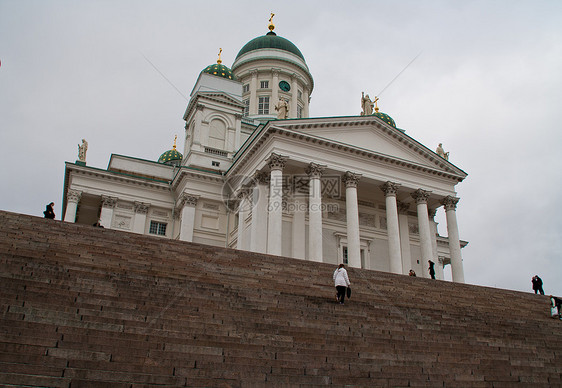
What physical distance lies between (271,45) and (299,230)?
28008mm

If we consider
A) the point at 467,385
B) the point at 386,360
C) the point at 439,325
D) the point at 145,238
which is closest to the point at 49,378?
the point at 386,360

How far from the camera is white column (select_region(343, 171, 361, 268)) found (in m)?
25.2

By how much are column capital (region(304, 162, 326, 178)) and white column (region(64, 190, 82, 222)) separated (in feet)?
52.3

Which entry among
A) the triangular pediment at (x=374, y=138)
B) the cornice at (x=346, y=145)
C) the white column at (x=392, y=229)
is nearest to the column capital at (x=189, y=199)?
the cornice at (x=346, y=145)

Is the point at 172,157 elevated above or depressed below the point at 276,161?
above

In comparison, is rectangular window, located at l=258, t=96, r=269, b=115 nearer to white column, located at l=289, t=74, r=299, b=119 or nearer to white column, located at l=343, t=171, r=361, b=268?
white column, located at l=289, t=74, r=299, b=119

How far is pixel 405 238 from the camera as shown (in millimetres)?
31047

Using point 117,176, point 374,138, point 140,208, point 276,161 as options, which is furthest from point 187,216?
point 374,138

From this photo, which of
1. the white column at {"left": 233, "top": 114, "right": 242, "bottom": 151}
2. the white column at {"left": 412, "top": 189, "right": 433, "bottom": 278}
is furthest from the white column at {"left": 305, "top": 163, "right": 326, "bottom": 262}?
the white column at {"left": 233, "top": 114, "right": 242, "bottom": 151}

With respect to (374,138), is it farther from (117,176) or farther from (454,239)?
(117,176)

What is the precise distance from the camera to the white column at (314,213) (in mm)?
24391

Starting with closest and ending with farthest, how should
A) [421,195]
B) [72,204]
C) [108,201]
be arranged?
[421,195], [72,204], [108,201]

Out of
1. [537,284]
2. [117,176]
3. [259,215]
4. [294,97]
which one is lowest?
[537,284]

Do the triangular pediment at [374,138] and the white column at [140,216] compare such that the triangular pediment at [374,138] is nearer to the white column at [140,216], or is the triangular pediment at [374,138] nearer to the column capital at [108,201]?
the white column at [140,216]
